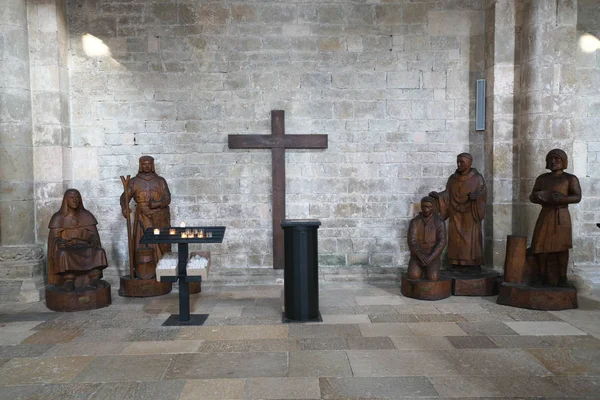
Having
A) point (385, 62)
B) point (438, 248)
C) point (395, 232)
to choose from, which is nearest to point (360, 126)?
point (385, 62)

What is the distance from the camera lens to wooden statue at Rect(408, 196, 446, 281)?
6.03 meters

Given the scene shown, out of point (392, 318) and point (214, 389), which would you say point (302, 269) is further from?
point (214, 389)

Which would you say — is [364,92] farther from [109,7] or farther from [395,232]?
[109,7]

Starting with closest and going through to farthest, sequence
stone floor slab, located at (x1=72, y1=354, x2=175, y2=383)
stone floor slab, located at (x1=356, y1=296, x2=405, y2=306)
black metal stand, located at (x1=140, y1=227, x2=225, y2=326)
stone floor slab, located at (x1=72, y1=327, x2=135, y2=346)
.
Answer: stone floor slab, located at (x1=72, y1=354, x2=175, y2=383) → stone floor slab, located at (x1=72, y1=327, x2=135, y2=346) → black metal stand, located at (x1=140, y1=227, x2=225, y2=326) → stone floor slab, located at (x1=356, y1=296, x2=405, y2=306)

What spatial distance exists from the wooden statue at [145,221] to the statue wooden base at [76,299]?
56 cm

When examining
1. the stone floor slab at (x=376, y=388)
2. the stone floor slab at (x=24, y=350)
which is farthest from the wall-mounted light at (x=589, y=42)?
the stone floor slab at (x=24, y=350)

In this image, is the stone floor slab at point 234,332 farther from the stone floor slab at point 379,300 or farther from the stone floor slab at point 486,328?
the stone floor slab at point 486,328

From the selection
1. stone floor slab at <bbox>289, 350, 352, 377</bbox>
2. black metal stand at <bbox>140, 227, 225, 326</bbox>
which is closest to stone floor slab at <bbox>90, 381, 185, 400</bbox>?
stone floor slab at <bbox>289, 350, 352, 377</bbox>

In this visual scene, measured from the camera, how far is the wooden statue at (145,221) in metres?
6.29

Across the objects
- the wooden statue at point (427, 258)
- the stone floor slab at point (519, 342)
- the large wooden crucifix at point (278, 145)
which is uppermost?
the large wooden crucifix at point (278, 145)

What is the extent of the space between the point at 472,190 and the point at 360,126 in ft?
6.15

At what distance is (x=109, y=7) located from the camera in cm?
707

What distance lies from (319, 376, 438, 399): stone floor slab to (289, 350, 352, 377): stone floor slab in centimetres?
13

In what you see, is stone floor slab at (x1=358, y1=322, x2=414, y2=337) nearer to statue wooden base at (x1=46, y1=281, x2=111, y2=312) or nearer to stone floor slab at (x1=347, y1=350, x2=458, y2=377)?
stone floor slab at (x1=347, y1=350, x2=458, y2=377)
